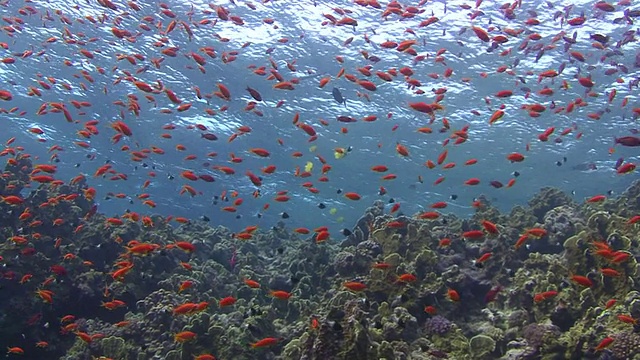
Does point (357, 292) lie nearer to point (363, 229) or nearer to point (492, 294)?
point (492, 294)

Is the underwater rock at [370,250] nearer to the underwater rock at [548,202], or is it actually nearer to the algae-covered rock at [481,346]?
the algae-covered rock at [481,346]

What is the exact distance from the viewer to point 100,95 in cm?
2652

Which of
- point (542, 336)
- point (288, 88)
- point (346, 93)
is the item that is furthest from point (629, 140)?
point (346, 93)

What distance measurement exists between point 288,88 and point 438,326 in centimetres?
683

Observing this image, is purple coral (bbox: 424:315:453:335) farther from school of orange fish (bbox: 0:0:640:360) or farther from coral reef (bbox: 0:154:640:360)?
school of orange fish (bbox: 0:0:640:360)

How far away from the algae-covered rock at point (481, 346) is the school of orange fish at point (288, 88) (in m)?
1.01

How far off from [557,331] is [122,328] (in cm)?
951

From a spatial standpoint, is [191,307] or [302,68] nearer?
[191,307]

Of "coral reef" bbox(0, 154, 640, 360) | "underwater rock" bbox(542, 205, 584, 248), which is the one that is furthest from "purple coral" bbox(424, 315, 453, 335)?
"underwater rock" bbox(542, 205, 584, 248)

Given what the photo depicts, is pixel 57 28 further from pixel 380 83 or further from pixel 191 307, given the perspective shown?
pixel 191 307

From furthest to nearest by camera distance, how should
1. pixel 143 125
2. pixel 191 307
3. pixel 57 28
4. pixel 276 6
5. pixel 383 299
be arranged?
1. pixel 143 125
2. pixel 57 28
3. pixel 276 6
4. pixel 383 299
5. pixel 191 307

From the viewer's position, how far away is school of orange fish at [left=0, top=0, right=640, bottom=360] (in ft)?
38.7

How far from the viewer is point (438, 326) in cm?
772

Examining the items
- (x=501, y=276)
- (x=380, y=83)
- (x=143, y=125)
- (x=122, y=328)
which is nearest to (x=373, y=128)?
(x=380, y=83)
